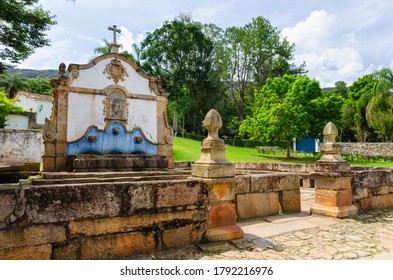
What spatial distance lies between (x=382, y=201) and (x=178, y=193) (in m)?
5.30

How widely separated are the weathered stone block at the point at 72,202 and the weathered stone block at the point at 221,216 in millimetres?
1299

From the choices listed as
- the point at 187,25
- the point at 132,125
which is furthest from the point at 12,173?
the point at 187,25

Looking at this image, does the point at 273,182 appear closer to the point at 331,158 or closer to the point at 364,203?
the point at 331,158

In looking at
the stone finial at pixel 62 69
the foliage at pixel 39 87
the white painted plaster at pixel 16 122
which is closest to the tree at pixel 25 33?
the stone finial at pixel 62 69

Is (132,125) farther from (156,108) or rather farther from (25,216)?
(25,216)

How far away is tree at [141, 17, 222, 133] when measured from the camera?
33.8m

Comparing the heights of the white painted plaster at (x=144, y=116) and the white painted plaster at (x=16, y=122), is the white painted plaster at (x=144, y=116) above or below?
below

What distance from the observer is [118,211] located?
11.1 feet

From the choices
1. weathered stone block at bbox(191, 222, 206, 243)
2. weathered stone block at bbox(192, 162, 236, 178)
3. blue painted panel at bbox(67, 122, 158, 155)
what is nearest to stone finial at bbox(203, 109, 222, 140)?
weathered stone block at bbox(192, 162, 236, 178)

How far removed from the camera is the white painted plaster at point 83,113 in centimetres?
949

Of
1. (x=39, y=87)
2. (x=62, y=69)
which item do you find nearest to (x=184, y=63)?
(x=62, y=69)

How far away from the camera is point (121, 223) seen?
341cm

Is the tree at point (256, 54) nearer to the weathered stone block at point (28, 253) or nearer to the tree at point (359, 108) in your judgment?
the tree at point (359, 108)
